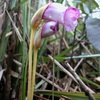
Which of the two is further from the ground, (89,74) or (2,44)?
(2,44)

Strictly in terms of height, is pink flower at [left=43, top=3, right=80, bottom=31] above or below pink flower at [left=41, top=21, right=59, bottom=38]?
above

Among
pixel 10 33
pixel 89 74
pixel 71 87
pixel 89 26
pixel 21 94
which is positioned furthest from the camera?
pixel 89 74

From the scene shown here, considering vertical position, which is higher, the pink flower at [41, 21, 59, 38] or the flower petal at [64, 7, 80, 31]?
the flower petal at [64, 7, 80, 31]

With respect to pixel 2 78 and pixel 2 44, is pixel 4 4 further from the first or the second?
pixel 2 78

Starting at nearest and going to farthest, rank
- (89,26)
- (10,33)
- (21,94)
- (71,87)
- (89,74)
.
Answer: (89,26) → (21,94) → (10,33) → (71,87) → (89,74)

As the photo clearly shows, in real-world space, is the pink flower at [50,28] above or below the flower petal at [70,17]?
below

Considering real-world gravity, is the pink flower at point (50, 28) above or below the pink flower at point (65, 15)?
below

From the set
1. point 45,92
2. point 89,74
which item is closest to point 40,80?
point 45,92

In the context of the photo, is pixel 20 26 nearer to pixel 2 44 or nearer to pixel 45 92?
pixel 2 44

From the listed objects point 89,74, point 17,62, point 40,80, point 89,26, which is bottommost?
point 89,74

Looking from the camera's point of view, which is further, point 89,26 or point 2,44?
point 2,44
